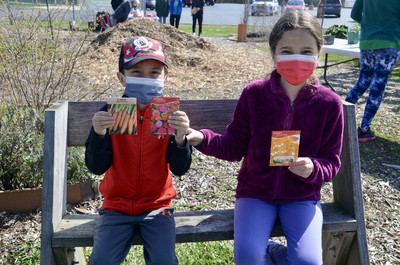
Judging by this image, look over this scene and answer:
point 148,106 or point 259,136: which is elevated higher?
point 148,106

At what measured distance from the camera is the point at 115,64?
866 centimetres

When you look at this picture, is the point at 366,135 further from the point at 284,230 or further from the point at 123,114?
the point at 123,114

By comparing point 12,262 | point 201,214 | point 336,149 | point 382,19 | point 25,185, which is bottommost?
point 12,262

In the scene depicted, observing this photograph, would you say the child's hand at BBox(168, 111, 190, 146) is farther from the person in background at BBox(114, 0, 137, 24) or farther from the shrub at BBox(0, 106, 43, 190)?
the person in background at BBox(114, 0, 137, 24)

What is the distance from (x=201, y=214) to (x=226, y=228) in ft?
0.72

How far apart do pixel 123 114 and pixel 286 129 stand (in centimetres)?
93

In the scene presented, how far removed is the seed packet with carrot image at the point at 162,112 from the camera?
196 cm

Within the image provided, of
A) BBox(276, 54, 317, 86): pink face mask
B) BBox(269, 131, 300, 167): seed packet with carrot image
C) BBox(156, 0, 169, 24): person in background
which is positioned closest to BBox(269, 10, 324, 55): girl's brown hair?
BBox(276, 54, 317, 86): pink face mask

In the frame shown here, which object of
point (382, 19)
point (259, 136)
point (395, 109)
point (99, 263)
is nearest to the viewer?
point (99, 263)

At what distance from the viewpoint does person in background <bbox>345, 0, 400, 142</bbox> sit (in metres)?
4.60

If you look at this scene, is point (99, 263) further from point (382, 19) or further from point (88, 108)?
point (382, 19)

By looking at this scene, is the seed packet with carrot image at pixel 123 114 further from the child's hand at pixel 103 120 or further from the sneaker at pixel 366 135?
the sneaker at pixel 366 135

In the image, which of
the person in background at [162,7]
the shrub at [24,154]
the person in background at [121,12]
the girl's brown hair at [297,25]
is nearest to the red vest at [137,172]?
the girl's brown hair at [297,25]

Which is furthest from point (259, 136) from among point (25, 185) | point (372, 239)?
point (25, 185)
